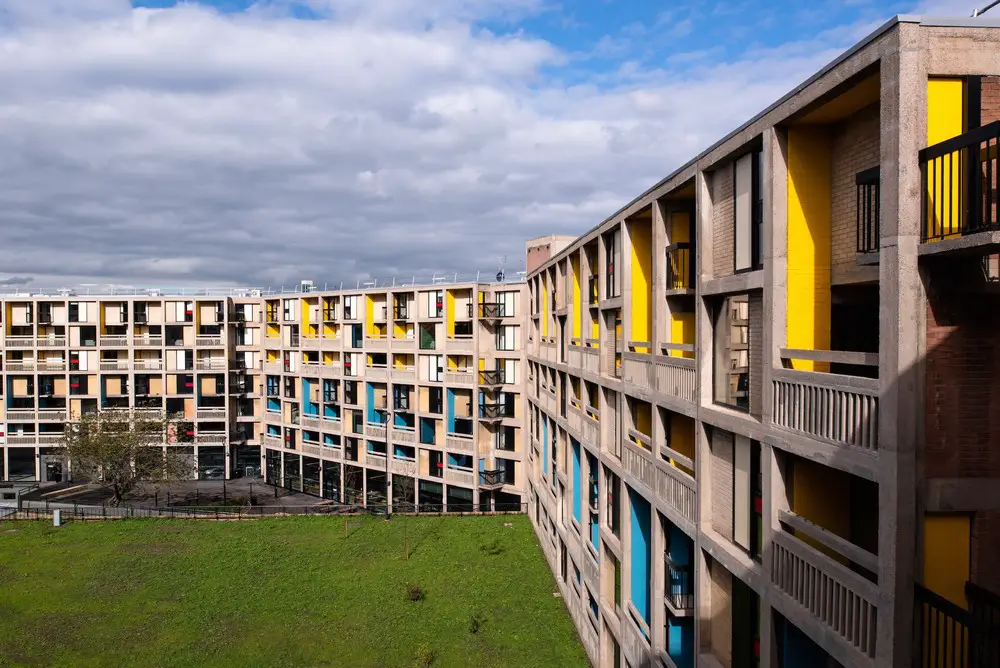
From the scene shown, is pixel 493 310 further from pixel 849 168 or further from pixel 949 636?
pixel 949 636

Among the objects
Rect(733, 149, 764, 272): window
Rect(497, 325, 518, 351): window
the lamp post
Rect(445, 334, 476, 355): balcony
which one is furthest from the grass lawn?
Rect(733, 149, 764, 272): window

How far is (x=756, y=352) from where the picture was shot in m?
12.3

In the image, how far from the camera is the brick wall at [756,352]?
12109 millimetres

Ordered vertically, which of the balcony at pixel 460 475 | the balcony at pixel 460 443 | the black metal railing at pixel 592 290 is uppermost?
the black metal railing at pixel 592 290

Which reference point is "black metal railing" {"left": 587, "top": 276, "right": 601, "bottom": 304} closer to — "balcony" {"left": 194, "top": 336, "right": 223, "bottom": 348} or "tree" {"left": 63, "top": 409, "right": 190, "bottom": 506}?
"tree" {"left": 63, "top": 409, "right": 190, "bottom": 506}

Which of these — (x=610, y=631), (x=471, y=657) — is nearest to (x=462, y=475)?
(x=471, y=657)

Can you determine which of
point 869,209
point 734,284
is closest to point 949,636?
point 869,209

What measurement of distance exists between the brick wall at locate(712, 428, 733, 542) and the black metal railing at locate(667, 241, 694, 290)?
408 centimetres

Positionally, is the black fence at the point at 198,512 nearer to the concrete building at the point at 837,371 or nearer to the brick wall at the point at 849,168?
the concrete building at the point at 837,371

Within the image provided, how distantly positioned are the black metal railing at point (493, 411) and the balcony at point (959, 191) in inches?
1588

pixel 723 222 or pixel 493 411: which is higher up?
pixel 723 222

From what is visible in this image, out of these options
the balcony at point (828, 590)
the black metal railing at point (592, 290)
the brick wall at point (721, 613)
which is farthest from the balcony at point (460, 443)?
the balcony at point (828, 590)

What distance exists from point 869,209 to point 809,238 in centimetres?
134

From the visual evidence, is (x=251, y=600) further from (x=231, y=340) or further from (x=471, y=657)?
(x=231, y=340)
